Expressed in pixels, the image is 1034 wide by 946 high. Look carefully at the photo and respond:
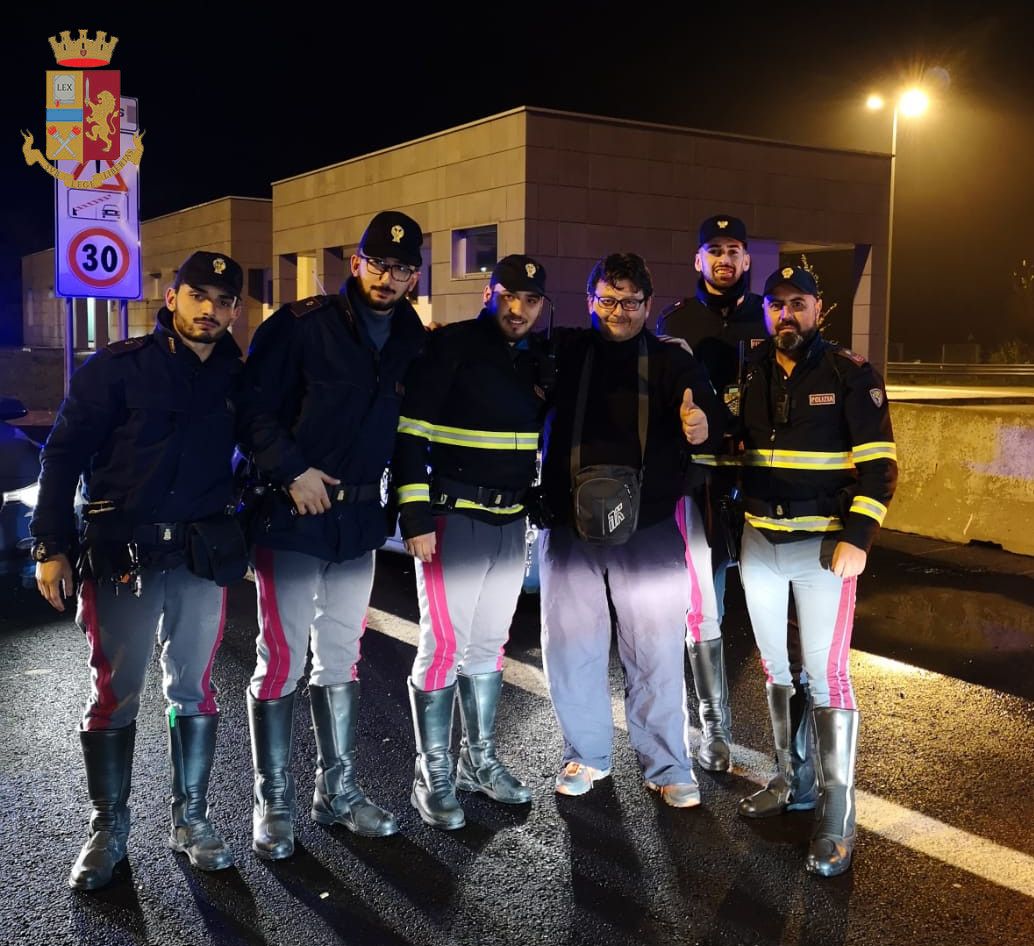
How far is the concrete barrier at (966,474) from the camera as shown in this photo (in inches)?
371

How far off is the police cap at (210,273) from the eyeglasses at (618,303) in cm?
138

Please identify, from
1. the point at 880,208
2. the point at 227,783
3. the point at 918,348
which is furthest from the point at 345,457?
the point at 918,348

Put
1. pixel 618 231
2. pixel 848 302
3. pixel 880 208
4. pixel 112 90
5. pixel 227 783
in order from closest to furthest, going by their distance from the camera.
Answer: pixel 227 783 < pixel 112 90 < pixel 618 231 < pixel 880 208 < pixel 848 302

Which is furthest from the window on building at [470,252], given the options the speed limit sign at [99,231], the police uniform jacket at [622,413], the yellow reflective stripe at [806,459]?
the yellow reflective stripe at [806,459]

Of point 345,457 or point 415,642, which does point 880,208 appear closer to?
point 415,642

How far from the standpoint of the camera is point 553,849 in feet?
13.1

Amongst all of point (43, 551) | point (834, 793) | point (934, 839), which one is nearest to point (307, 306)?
point (43, 551)

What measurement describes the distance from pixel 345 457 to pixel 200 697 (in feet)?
3.23

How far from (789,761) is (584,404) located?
1.61 m

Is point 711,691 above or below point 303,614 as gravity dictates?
below

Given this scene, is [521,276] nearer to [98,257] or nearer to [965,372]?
[98,257]

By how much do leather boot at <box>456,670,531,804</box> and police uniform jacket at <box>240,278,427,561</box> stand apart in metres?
0.80

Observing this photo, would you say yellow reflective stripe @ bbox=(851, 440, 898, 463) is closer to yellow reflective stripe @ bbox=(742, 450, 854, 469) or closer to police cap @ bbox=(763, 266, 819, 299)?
yellow reflective stripe @ bbox=(742, 450, 854, 469)

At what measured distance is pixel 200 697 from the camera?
155 inches
